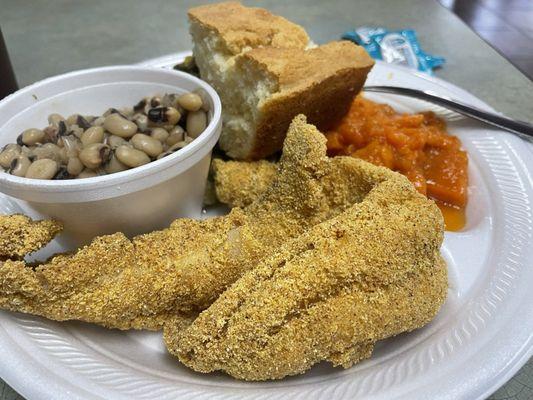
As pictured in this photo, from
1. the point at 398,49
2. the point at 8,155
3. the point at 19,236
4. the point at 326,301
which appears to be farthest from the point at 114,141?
the point at 398,49

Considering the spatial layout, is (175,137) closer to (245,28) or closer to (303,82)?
(303,82)

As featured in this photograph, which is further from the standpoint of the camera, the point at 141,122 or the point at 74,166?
the point at 141,122

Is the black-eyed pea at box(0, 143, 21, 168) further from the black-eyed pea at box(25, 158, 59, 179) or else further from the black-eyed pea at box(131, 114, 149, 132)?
the black-eyed pea at box(131, 114, 149, 132)

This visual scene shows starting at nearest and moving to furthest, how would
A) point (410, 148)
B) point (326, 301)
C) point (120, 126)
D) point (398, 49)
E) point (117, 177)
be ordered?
point (326, 301), point (117, 177), point (120, 126), point (410, 148), point (398, 49)

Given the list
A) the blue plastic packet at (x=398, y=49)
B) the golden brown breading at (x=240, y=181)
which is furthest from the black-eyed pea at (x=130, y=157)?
the blue plastic packet at (x=398, y=49)

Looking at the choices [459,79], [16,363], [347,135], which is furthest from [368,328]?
[459,79]

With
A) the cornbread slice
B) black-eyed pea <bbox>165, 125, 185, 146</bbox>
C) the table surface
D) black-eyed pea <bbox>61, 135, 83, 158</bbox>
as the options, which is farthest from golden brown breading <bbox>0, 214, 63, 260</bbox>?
the table surface

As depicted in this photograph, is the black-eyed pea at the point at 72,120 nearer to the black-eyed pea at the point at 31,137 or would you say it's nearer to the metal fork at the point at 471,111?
the black-eyed pea at the point at 31,137
